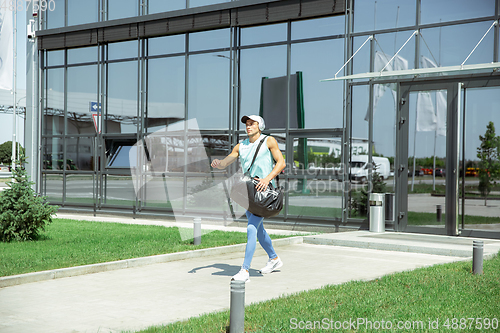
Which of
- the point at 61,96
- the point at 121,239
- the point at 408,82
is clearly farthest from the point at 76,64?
the point at 408,82

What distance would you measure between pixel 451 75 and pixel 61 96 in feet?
42.7

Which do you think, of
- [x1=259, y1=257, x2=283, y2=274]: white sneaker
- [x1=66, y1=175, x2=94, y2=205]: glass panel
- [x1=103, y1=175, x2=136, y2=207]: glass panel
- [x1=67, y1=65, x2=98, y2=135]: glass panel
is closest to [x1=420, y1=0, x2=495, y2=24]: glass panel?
[x1=259, y1=257, x2=283, y2=274]: white sneaker

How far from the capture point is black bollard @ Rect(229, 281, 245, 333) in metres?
4.52

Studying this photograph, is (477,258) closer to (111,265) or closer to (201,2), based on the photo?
(111,265)

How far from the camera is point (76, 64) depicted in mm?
18719

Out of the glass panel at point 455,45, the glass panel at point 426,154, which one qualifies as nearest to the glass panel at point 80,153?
the glass panel at point 426,154

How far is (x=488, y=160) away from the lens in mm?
11797

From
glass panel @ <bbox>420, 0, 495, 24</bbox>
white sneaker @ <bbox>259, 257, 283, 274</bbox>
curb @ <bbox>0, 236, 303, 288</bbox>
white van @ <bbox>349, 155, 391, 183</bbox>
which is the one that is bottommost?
curb @ <bbox>0, 236, 303, 288</bbox>

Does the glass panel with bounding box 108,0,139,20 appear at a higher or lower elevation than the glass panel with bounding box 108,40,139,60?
higher

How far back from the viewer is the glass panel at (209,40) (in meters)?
15.8

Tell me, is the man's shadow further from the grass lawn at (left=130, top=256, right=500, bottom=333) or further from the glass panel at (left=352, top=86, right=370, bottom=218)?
the glass panel at (left=352, top=86, right=370, bottom=218)

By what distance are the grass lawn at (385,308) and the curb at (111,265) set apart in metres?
3.10

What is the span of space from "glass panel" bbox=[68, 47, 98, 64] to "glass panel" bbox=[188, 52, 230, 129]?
4092 mm

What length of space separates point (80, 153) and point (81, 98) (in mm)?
1886
